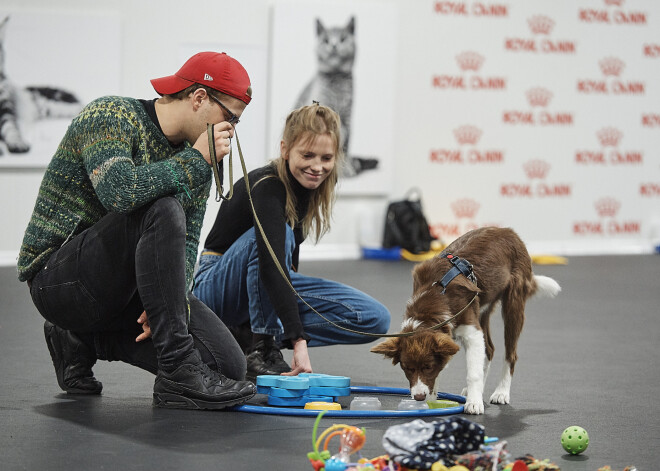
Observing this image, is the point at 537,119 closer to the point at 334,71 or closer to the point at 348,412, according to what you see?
the point at 334,71

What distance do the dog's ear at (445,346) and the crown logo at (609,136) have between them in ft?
21.8

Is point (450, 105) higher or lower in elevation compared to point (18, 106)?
higher

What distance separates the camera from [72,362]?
2.98 metres

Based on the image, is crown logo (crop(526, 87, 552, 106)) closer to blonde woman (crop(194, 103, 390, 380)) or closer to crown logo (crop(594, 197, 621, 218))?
crown logo (crop(594, 197, 621, 218))

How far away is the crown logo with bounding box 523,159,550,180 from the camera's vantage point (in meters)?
8.79

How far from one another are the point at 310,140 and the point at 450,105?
5.45m

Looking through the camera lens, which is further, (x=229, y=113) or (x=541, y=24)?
(x=541, y=24)

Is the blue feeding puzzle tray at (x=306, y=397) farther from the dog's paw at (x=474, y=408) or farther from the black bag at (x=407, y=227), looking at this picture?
the black bag at (x=407, y=227)

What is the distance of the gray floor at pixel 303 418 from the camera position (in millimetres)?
2322

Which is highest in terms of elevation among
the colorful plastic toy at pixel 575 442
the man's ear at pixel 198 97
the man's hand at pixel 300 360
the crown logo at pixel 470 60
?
the crown logo at pixel 470 60

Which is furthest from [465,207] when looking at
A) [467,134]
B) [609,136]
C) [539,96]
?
[609,136]

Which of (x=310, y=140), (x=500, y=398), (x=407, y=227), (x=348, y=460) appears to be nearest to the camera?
(x=348, y=460)

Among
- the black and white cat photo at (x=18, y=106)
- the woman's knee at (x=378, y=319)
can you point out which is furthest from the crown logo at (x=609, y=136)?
the woman's knee at (x=378, y=319)

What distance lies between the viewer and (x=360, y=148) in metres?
8.18
